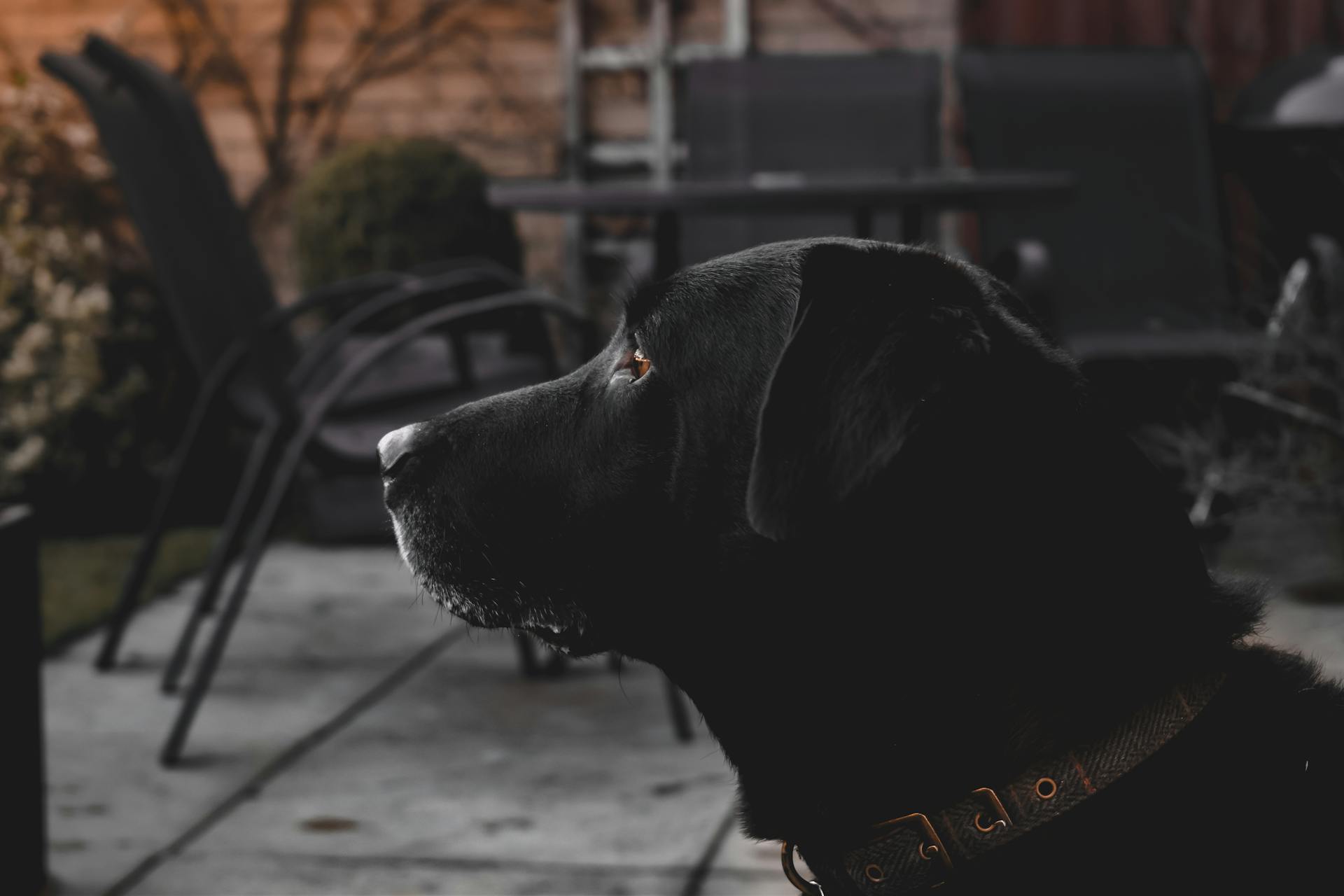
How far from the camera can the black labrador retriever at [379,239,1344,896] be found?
1.23m

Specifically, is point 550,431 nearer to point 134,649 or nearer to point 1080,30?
point 134,649

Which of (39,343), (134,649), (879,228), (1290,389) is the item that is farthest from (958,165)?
(134,649)

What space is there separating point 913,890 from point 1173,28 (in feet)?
18.8

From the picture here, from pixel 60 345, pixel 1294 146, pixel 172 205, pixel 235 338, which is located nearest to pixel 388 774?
pixel 235 338

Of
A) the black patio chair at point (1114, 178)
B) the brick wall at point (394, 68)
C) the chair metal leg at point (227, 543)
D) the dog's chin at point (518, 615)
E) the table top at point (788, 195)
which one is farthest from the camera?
the brick wall at point (394, 68)

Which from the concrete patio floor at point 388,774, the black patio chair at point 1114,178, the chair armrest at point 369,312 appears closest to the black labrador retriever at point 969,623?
the concrete patio floor at point 388,774

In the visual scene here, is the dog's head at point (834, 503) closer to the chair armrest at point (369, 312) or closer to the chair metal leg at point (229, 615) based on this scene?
the chair metal leg at point (229, 615)

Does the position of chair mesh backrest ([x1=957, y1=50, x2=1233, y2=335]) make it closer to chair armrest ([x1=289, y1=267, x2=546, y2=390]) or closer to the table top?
the table top

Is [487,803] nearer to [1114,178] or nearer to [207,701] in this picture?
[207,701]

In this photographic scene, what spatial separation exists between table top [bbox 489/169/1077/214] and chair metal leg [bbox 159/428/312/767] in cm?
92

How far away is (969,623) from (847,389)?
23 cm

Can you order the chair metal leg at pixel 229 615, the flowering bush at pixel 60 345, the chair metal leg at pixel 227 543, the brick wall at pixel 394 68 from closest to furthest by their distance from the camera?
the chair metal leg at pixel 229 615
the chair metal leg at pixel 227 543
the flowering bush at pixel 60 345
the brick wall at pixel 394 68

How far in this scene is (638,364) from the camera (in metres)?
1.52

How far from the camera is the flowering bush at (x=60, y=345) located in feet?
16.2
